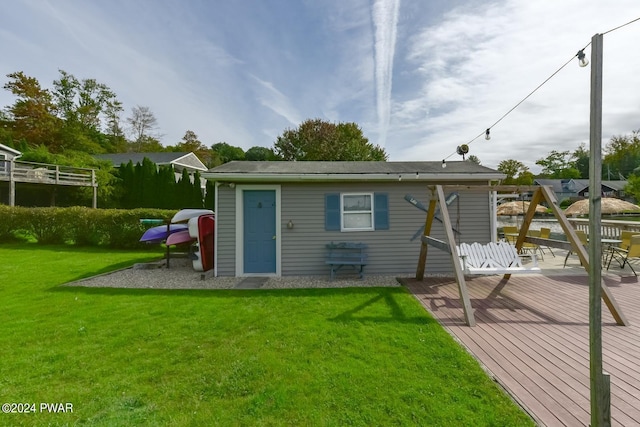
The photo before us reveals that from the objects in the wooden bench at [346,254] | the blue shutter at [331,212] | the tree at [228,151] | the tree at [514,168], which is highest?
the tree at [228,151]

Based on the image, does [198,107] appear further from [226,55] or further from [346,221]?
[346,221]

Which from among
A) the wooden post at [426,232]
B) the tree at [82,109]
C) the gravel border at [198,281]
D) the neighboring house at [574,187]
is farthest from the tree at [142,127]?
the neighboring house at [574,187]

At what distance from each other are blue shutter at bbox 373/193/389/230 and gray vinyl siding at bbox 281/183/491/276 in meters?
0.11

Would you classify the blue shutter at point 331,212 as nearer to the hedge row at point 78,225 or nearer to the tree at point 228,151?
the hedge row at point 78,225

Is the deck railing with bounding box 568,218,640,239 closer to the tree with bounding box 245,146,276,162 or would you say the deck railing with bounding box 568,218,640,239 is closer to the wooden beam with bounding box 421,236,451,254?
the wooden beam with bounding box 421,236,451,254

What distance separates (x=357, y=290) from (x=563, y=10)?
5.32m

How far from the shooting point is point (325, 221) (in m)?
6.78

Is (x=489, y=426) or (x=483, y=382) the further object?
(x=483, y=382)

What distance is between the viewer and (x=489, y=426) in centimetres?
203

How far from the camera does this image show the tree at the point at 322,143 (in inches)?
1107

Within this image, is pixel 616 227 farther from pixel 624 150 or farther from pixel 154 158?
pixel 624 150

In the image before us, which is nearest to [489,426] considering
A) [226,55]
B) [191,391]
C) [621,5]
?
[191,391]

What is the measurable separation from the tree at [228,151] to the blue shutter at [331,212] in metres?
46.5

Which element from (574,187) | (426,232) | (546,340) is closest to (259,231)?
(426,232)
